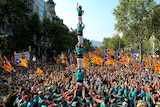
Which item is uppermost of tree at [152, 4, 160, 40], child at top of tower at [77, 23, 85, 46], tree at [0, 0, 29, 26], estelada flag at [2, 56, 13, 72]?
tree at [152, 4, 160, 40]

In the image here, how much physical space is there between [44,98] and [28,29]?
4058cm

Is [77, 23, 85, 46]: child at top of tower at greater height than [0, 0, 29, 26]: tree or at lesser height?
lesser

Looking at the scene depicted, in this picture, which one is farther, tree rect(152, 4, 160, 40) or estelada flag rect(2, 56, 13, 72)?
tree rect(152, 4, 160, 40)

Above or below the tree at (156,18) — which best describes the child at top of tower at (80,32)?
below

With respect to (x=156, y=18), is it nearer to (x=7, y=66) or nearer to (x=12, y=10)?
(x=12, y=10)

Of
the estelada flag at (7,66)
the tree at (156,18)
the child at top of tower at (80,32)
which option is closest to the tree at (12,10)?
the estelada flag at (7,66)

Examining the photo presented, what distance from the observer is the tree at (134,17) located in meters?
52.2

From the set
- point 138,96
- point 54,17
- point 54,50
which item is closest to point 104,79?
point 138,96

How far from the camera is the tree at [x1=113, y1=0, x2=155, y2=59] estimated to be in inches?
2057

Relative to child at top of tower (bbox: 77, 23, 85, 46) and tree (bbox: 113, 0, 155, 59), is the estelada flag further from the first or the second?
tree (bbox: 113, 0, 155, 59)

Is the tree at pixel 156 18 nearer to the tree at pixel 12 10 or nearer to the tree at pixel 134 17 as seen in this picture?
the tree at pixel 134 17

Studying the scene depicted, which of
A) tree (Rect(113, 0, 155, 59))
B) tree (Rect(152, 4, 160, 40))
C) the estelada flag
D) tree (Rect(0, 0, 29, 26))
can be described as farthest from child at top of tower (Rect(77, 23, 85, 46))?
tree (Rect(152, 4, 160, 40))

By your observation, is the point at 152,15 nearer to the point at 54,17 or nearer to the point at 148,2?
the point at 148,2

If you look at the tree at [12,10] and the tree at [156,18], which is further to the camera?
the tree at [156,18]
